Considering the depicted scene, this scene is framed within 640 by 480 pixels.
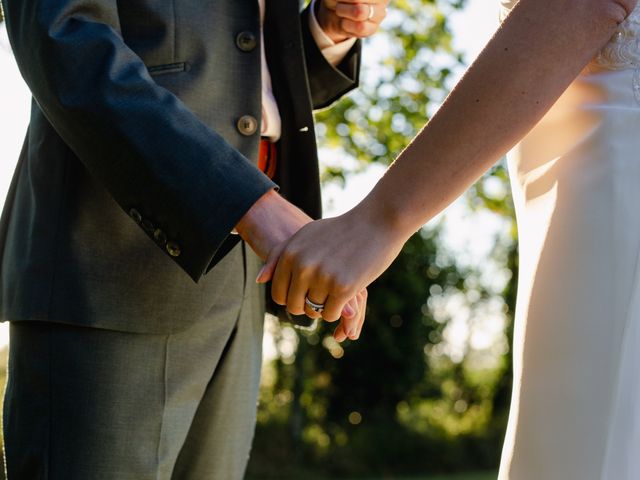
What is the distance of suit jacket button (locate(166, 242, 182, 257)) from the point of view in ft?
5.44

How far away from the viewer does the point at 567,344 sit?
1450mm

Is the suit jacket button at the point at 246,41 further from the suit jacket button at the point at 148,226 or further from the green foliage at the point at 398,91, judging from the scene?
the green foliage at the point at 398,91

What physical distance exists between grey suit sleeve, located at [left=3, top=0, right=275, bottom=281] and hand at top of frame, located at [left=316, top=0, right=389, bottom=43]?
69 centimetres

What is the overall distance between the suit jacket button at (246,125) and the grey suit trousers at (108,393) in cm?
25

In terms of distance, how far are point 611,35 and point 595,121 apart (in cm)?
14

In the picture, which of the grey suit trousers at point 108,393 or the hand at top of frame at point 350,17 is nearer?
the grey suit trousers at point 108,393

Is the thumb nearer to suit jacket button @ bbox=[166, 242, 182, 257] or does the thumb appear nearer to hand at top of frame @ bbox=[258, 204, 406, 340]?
hand at top of frame @ bbox=[258, 204, 406, 340]

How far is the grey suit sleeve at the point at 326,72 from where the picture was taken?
2.36 m

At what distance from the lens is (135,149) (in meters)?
1.64

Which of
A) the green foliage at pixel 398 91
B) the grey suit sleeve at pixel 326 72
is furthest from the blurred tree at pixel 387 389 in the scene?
the grey suit sleeve at pixel 326 72

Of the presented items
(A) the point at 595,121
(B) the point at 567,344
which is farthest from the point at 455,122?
(B) the point at 567,344

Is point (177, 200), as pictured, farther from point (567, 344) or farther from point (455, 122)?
point (567, 344)

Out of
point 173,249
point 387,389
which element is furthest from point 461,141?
point 387,389

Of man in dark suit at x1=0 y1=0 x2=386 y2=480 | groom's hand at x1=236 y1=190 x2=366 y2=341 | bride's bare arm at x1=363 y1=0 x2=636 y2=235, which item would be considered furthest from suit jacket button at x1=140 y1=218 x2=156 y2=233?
bride's bare arm at x1=363 y1=0 x2=636 y2=235
